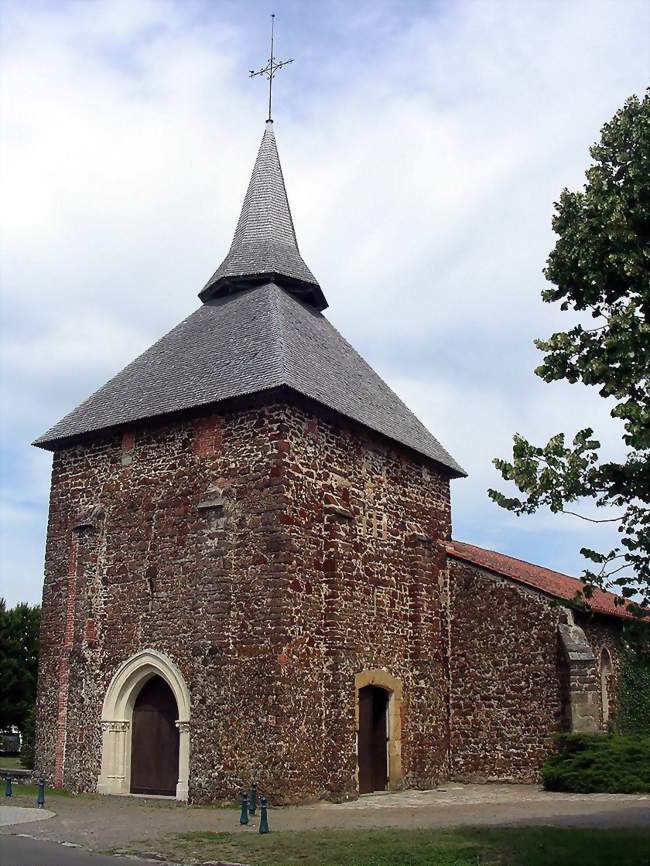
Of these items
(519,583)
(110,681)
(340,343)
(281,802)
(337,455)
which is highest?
(340,343)

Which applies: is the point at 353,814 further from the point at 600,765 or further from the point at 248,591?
the point at 600,765

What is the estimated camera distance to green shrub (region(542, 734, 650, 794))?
16656mm

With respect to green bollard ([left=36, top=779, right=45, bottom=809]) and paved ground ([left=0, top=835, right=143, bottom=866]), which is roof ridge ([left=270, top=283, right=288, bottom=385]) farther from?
paved ground ([left=0, top=835, right=143, bottom=866])

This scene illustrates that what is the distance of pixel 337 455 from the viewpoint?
18547mm

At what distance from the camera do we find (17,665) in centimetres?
3453

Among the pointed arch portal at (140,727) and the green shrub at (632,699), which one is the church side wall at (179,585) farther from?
the green shrub at (632,699)

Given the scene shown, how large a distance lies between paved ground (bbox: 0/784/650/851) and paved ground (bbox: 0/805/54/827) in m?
0.24

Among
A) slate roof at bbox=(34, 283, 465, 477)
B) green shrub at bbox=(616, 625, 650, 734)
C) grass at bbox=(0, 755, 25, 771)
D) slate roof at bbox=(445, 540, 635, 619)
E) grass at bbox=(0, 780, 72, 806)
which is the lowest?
grass at bbox=(0, 755, 25, 771)

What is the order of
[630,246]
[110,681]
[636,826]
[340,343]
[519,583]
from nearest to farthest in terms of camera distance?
1. [630,246]
2. [636,826]
3. [110,681]
4. [519,583]
5. [340,343]

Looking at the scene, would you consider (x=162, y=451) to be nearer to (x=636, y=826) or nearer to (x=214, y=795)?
(x=214, y=795)

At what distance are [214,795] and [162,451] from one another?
22.2 feet

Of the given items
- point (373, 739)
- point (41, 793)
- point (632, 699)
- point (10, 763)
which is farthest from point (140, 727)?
point (10, 763)

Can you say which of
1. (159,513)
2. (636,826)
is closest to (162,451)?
(159,513)

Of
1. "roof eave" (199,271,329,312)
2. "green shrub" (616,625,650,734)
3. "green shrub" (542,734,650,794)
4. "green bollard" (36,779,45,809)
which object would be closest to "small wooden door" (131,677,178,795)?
"green bollard" (36,779,45,809)
